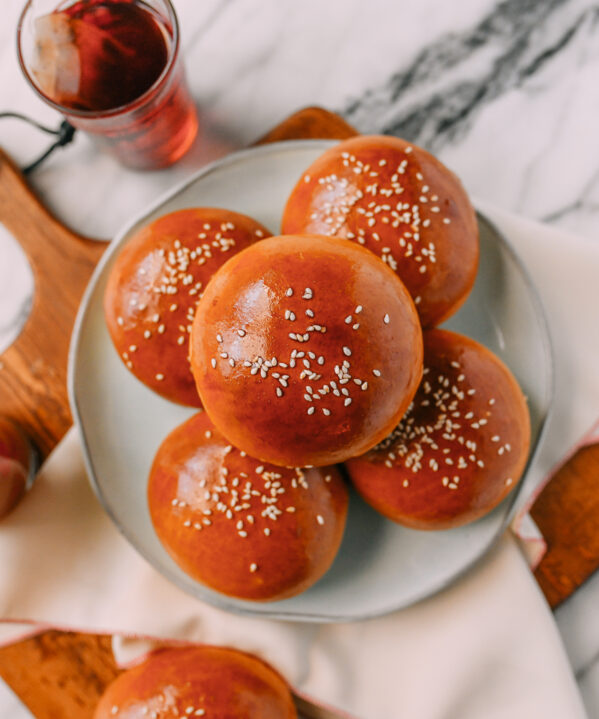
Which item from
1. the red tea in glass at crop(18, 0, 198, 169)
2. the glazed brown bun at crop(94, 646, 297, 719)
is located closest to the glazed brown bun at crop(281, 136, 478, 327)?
the red tea in glass at crop(18, 0, 198, 169)

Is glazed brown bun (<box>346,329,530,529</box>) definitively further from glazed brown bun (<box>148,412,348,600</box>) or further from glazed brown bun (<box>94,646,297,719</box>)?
glazed brown bun (<box>94,646,297,719</box>)

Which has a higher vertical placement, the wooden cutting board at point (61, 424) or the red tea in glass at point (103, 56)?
the red tea in glass at point (103, 56)

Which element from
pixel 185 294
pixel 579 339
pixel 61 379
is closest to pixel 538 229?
pixel 579 339

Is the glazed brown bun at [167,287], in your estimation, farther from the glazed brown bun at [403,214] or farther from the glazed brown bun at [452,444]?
the glazed brown bun at [452,444]

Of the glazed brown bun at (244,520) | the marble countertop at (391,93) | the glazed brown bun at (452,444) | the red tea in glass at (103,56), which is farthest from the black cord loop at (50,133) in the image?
the glazed brown bun at (452,444)

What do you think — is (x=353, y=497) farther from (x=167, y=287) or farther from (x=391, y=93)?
(x=391, y=93)

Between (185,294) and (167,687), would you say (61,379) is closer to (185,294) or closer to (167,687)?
(185,294)
